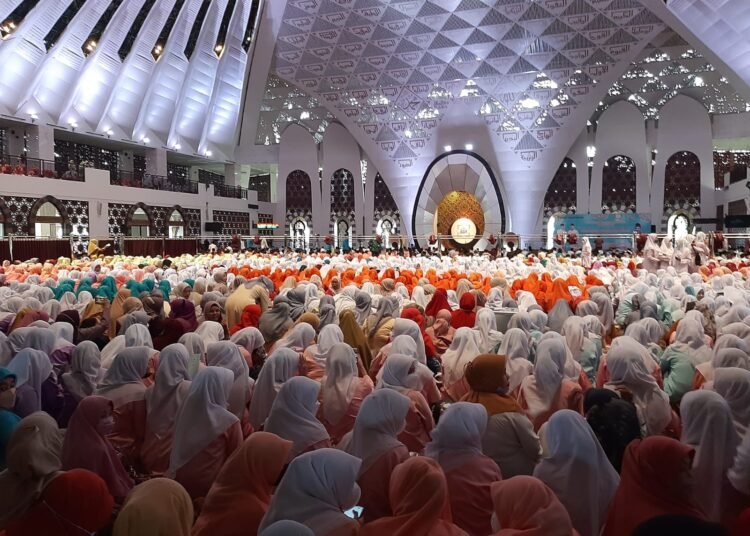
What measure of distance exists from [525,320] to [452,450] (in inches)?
96.6

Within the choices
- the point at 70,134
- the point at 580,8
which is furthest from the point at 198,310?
the point at 580,8

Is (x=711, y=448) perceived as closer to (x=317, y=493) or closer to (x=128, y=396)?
(x=317, y=493)

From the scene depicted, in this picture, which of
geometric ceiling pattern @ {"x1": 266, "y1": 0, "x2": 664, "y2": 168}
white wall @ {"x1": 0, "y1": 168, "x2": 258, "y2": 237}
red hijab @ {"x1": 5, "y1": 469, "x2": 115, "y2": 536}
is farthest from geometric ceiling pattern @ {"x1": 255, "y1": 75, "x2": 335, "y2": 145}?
red hijab @ {"x1": 5, "y1": 469, "x2": 115, "y2": 536}

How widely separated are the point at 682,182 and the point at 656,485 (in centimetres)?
2093

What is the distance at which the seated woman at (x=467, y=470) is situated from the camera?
2381mm

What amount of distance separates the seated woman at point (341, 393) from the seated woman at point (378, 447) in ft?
2.24

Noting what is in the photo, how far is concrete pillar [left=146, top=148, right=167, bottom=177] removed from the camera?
71.9 ft

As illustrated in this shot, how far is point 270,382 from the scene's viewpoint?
3346 mm

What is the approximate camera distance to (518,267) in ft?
31.3

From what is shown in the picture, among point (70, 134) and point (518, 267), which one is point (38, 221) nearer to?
point (70, 134)

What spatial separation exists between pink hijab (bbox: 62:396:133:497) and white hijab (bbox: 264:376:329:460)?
0.66 meters

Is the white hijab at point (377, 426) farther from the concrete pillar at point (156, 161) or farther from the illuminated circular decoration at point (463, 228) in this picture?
the concrete pillar at point (156, 161)

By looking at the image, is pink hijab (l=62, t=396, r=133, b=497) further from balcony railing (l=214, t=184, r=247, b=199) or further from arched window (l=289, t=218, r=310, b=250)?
arched window (l=289, t=218, r=310, b=250)

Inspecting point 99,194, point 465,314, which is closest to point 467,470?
point 465,314
